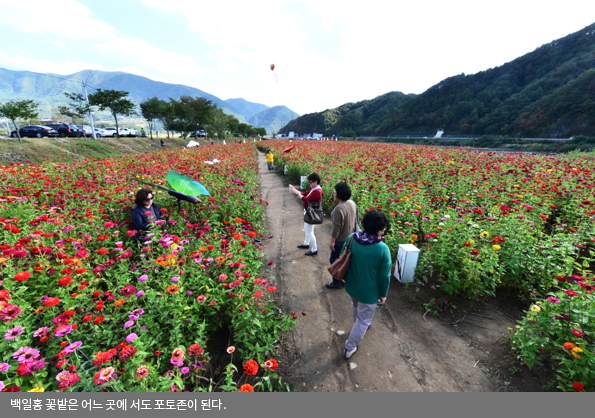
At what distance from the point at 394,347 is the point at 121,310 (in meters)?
3.03

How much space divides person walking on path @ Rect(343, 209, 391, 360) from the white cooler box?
148 cm

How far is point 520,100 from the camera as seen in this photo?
158 ft

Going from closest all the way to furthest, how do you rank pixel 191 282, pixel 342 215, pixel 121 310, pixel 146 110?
pixel 121 310
pixel 191 282
pixel 342 215
pixel 146 110

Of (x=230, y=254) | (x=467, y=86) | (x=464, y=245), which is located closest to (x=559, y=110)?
(x=467, y=86)

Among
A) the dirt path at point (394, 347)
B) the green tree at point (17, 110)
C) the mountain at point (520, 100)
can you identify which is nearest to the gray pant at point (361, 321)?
the dirt path at point (394, 347)

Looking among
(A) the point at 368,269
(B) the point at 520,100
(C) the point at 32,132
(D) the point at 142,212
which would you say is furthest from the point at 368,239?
(B) the point at 520,100

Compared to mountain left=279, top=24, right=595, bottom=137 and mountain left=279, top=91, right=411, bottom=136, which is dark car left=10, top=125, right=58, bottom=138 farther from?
mountain left=279, top=91, right=411, bottom=136

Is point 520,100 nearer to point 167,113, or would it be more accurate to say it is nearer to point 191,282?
point 167,113

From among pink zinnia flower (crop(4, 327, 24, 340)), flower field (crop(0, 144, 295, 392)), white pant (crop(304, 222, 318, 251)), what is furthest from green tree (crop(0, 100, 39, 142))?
pink zinnia flower (crop(4, 327, 24, 340))

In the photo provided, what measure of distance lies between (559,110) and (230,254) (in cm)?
5535

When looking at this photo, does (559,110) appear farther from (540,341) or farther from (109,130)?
(109,130)

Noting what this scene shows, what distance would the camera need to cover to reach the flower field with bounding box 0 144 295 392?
1.63 meters

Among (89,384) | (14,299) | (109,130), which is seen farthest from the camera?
(109,130)

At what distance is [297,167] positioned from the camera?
11.6 meters
